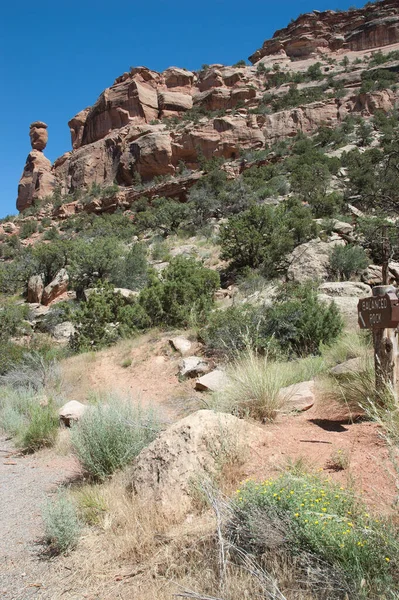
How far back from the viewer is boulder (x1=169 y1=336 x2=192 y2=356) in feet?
30.4

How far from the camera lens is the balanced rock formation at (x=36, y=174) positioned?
49359 millimetres

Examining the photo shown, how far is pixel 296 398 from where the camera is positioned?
483 cm

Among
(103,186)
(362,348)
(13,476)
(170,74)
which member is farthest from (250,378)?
(170,74)

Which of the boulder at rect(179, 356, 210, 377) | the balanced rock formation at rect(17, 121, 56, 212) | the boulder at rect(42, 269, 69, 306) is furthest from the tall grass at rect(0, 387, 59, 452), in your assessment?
the balanced rock formation at rect(17, 121, 56, 212)

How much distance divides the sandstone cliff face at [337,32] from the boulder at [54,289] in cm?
5508

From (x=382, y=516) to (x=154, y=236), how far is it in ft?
78.9

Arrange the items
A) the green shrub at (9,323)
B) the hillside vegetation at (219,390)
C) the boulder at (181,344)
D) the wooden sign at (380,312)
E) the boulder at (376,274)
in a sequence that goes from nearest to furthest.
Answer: the hillside vegetation at (219,390), the wooden sign at (380,312), the boulder at (181,344), the boulder at (376,274), the green shrub at (9,323)

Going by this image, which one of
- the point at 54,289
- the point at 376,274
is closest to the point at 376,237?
the point at 376,274

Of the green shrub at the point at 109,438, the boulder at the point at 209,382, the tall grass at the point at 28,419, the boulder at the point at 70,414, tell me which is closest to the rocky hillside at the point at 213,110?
the tall grass at the point at 28,419

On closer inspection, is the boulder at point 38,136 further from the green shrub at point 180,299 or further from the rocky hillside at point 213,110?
the green shrub at point 180,299

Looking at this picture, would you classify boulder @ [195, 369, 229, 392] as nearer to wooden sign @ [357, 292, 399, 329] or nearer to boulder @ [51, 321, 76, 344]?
wooden sign @ [357, 292, 399, 329]

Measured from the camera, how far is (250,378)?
475 centimetres

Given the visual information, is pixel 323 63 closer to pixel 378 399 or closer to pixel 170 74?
pixel 170 74

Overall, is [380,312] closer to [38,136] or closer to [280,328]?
[280,328]
